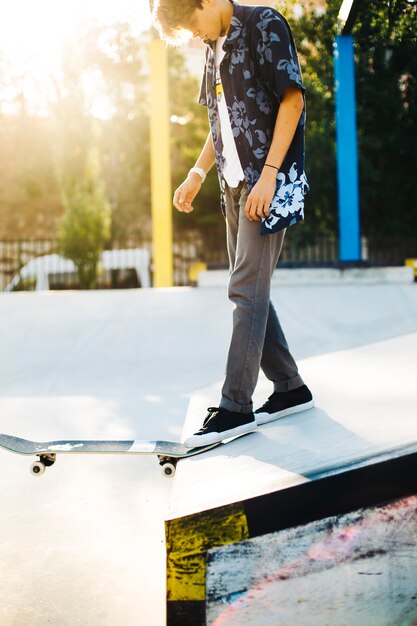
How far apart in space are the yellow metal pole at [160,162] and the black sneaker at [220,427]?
8209 mm

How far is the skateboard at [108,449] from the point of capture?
6.95 feet

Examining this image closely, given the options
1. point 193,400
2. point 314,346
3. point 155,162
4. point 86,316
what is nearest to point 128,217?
point 155,162

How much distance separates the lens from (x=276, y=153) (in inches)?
85.8

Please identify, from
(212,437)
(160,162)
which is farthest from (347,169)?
(212,437)

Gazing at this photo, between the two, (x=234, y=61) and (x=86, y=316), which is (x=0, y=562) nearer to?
(x=234, y=61)

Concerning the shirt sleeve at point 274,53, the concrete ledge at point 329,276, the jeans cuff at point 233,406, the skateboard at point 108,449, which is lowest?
the skateboard at point 108,449

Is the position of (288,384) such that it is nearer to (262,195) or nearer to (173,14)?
(262,195)

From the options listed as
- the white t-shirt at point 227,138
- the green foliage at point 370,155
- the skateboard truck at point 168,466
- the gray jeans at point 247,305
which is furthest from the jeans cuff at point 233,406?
the green foliage at point 370,155

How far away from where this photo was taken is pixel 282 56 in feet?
7.06

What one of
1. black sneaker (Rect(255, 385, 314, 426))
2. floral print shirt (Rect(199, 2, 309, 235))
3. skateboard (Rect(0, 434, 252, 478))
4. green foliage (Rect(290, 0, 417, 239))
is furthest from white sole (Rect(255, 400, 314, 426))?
green foliage (Rect(290, 0, 417, 239))

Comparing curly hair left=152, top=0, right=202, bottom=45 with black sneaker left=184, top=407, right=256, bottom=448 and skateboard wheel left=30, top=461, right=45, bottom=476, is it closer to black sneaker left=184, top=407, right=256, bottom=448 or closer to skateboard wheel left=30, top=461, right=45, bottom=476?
black sneaker left=184, top=407, right=256, bottom=448

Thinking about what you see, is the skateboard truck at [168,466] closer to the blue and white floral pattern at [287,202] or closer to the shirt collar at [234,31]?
the blue and white floral pattern at [287,202]

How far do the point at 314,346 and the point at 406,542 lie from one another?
168 inches

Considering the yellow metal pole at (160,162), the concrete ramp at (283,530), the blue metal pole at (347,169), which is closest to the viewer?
the concrete ramp at (283,530)
